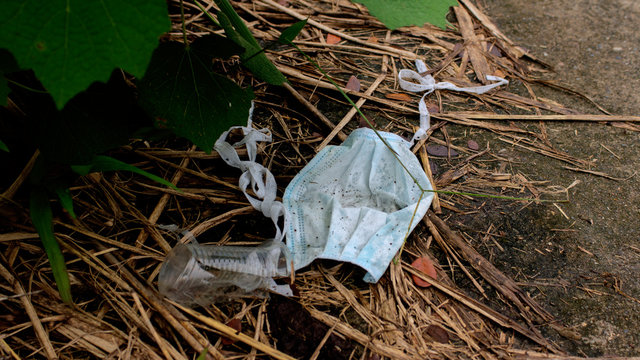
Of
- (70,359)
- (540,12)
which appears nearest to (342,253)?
(70,359)

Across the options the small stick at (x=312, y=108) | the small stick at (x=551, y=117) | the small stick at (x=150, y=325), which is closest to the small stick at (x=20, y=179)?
the small stick at (x=150, y=325)

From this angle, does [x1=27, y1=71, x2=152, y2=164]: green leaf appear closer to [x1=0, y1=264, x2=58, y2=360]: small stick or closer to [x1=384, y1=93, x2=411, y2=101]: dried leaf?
[x1=0, y1=264, x2=58, y2=360]: small stick

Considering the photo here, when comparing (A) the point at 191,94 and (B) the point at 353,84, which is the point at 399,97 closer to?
(B) the point at 353,84

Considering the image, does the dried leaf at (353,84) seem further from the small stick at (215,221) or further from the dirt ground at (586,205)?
the small stick at (215,221)

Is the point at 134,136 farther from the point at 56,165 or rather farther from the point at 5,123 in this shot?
the point at 5,123

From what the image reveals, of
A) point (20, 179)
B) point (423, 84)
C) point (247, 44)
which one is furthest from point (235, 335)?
point (423, 84)

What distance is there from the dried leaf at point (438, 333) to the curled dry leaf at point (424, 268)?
0.15 m

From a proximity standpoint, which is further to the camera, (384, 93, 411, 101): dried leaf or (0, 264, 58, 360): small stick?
(384, 93, 411, 101): dried leaf

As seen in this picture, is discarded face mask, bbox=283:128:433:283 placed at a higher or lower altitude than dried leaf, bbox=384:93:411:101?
lower

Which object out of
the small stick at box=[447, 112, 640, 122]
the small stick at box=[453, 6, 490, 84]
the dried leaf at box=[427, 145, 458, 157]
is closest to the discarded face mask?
the dried leaf at box=[427, 145, 458, 157]

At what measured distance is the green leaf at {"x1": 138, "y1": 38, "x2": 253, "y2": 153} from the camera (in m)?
1.25

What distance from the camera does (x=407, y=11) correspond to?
1.13 meters

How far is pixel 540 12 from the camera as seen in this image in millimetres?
2770

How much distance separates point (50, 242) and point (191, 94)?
0.55 metres
